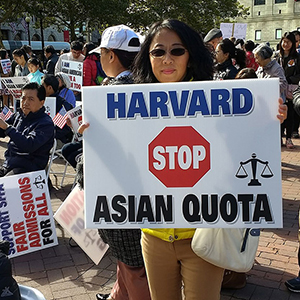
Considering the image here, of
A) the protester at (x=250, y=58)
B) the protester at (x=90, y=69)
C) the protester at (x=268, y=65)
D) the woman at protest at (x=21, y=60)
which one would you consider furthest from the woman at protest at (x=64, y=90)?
the protester at (x=250, y=58)

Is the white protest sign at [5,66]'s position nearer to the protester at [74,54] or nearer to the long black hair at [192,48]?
the protester at [74,54]

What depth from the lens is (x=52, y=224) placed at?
13.1 ft

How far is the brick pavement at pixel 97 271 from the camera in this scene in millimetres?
3232

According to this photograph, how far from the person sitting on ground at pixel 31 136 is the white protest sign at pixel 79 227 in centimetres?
105

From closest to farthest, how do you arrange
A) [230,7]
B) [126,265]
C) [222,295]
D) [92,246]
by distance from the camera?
[126,265], [222,295], [92,246], [230,7]

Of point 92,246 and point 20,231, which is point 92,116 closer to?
point 92,246

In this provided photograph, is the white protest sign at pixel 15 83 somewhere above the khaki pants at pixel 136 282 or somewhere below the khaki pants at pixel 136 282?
above

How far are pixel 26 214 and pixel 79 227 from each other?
0.63 meters

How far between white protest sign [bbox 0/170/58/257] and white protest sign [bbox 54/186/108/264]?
0.42 metres

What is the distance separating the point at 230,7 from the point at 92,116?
40520 mm

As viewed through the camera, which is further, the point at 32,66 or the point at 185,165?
the point at 32,66

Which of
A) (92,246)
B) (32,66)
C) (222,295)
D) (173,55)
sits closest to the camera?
(173,55)

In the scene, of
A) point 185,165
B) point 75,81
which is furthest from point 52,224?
point 75,81

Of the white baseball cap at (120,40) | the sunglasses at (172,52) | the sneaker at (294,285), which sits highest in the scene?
the white baseball cap at (120,40)
